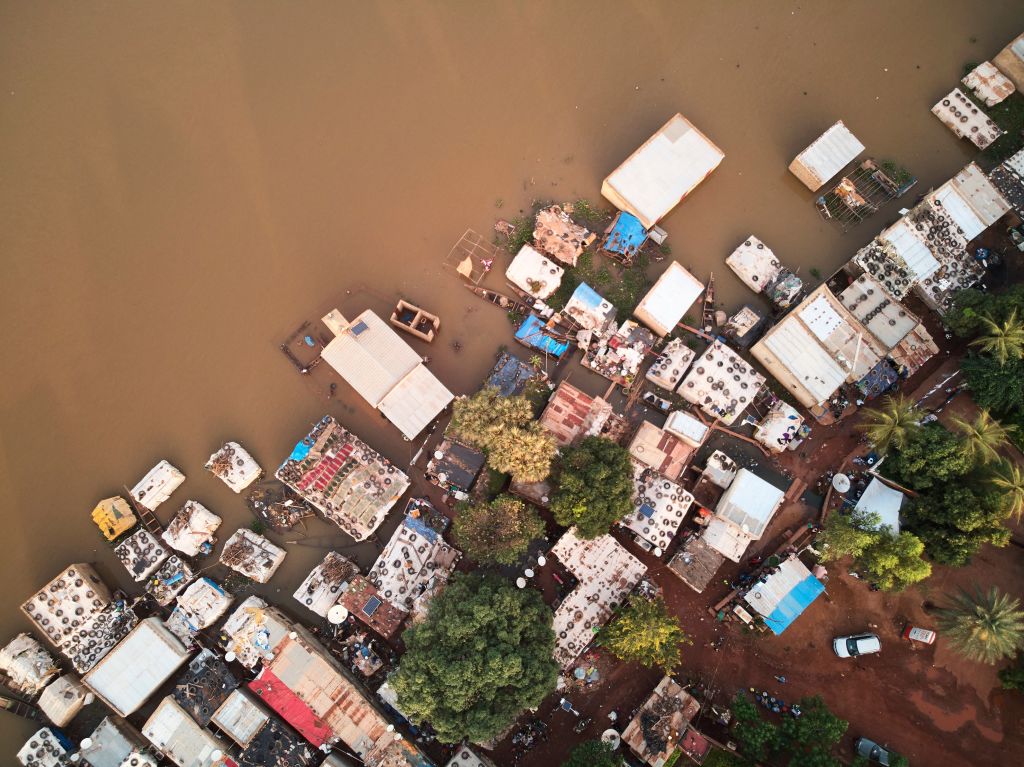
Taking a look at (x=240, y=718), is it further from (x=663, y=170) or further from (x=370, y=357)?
(x=663, y=170)

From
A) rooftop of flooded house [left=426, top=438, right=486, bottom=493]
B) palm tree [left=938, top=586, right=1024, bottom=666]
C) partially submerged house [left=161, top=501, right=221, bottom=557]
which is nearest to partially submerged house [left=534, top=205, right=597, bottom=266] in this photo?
rooftop of flooded house [left=426, top=438, right=486, bottom=493]

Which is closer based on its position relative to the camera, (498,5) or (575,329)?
(575,329)

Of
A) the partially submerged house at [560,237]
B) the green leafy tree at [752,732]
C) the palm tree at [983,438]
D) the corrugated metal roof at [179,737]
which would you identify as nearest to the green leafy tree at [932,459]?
the palm tree at [983,438]

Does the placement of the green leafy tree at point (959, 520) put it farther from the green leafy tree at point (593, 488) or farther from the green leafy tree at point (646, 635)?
the green leafy tree at point (593, 488)

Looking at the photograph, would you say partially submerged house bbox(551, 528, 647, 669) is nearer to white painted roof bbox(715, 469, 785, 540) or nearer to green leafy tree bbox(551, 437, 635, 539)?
green leafy tree bbox(551, 437, 635, 539)

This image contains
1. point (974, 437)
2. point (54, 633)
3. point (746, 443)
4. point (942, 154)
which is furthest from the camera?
point (942, 154)

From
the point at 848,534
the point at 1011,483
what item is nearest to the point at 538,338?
the point at 848,534

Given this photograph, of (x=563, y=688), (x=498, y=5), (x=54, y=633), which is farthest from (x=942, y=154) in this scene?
(x=54, y=633)

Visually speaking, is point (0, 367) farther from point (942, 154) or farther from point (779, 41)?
point (942, 154)
